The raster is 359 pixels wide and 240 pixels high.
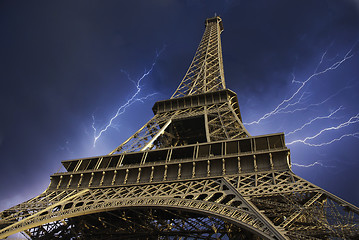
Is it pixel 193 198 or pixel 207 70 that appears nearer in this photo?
pixel 193 198

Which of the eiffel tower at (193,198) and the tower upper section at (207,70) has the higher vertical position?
the tower upper section at (207,70)

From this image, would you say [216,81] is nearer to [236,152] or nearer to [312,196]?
[236,152]

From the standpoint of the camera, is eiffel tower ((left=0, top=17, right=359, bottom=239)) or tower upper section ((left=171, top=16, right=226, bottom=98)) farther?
tower upper section ((left=171, top=16, right=226, bottom=98))

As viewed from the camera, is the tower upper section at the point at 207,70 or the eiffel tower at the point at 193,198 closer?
the eiffel tower at the point at 193,198

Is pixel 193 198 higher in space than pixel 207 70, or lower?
lower

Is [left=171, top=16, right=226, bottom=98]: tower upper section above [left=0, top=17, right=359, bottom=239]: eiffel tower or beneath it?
above
